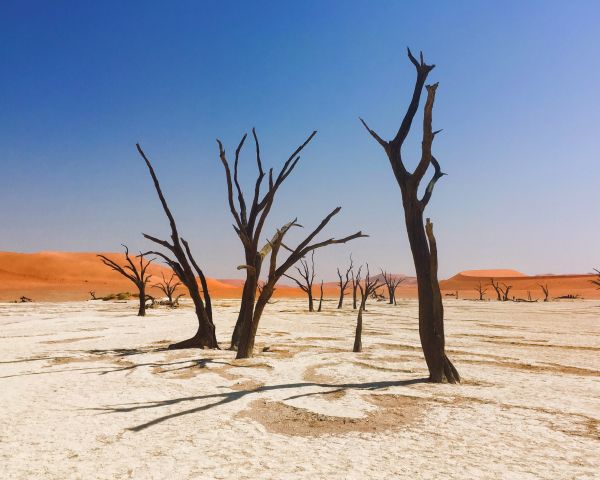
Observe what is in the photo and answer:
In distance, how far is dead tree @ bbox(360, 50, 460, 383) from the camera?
5746 mm

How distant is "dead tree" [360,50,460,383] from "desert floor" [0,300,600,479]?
1.37 ft

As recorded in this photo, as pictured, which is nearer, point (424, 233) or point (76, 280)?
point (424, 233)

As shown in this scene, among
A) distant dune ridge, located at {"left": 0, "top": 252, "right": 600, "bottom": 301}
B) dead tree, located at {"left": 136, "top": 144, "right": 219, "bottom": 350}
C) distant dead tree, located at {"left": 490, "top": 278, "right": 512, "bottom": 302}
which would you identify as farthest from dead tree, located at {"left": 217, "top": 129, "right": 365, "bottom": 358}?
distant dune ridge, located at {"left": 0, "top": 252, "right": 600, "bottom": 301}

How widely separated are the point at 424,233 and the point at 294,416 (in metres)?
3.01

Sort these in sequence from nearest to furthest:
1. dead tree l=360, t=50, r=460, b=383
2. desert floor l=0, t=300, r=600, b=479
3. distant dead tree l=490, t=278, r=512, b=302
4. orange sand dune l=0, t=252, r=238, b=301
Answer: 1. desert floor l=0, t=300, r=600, b=479
2. dead tree l=360, t=50, r=460, b=383
3. distant dead tree l=490, t=278, r=512, b=302
4. orange sand dune l=0, t=252, r=238, b=301

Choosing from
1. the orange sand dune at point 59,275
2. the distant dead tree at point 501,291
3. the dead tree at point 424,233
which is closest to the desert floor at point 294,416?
the dead tree at point 424,233

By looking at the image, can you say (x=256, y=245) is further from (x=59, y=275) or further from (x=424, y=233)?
(x=59, y=275)

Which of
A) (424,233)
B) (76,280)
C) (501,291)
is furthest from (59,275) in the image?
(424,233)

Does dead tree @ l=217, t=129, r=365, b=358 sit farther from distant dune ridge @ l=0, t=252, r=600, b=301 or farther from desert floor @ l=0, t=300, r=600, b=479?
distant dune ridge @ l=0, t=252, r=600, b=301

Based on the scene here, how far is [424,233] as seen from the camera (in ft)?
19.6

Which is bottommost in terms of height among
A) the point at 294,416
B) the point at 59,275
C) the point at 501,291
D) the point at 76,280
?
the point at 294,416

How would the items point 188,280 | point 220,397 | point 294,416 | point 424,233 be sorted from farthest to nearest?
1. point 188,280
2. point 424,233
3. point 220,397
4. point 294,416

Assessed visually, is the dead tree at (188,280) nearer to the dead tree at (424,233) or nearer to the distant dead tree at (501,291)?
the dead tree at (424,233)

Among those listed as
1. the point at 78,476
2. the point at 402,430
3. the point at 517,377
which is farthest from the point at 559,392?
the point at 78,476
